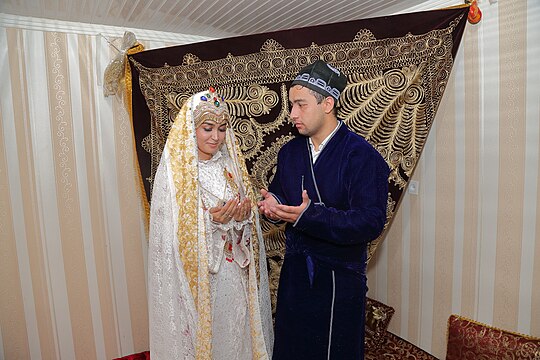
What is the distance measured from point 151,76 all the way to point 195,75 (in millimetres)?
289

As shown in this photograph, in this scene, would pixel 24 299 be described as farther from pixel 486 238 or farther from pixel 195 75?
pixel 486 238

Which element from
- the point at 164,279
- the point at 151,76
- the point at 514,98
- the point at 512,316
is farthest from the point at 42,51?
the point at 512,316

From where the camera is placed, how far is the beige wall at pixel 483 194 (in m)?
1.91

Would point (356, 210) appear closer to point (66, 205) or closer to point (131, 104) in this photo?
point (131, 104)

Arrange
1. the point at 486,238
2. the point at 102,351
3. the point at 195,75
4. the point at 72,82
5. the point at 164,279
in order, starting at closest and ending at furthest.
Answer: the point at 164,279, the point at 486,238, the point at 195,75, the point at 72,82, the point at 102,351

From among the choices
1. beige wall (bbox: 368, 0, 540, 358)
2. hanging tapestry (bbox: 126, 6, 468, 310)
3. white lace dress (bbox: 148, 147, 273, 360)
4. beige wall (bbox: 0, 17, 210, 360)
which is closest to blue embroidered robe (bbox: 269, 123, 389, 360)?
white lace dress (bbox: 148, 147, 273, 360)

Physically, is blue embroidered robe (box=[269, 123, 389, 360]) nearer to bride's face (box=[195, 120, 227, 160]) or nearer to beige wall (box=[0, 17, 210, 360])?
bride's face (box=[195, 120, 227, 160])

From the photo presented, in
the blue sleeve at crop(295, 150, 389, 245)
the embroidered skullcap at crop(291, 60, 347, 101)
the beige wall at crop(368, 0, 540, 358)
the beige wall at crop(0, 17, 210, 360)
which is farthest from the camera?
the beige wall at crop(0, 17, 210, 360)

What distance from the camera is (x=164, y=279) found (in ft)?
5.57

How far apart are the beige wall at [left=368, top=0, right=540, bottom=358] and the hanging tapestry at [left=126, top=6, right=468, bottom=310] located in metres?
0.26

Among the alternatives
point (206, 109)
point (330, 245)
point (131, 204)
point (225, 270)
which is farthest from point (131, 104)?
point (330, 245)

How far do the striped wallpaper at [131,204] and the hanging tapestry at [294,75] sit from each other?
0.28 meters

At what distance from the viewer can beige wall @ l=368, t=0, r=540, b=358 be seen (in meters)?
1.91

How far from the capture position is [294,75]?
2170 millimetres
